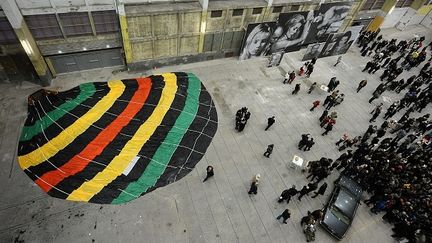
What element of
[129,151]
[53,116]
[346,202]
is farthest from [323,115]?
[53,116]

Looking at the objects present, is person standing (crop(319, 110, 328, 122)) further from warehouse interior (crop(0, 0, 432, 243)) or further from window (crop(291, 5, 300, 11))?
window (crop(291, 5, 300, 11))

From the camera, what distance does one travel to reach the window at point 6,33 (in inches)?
643

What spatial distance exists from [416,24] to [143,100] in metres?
40.6

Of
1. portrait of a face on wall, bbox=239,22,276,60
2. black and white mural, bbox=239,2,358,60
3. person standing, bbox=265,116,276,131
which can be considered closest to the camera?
person standing, bbox=265,116,276,131

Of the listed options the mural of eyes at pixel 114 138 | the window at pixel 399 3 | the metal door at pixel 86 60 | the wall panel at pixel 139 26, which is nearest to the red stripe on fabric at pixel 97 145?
the mural of eyes at pixel 114 138

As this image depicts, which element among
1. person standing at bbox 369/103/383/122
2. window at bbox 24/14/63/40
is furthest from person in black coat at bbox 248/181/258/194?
window at bbox 24/14/63/40

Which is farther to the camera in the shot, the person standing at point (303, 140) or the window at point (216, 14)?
the window at point (216, 14)

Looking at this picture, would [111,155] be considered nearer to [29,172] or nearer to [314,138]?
[29,172]

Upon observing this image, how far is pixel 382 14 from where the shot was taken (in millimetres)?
30500

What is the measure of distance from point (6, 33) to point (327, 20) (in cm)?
2683

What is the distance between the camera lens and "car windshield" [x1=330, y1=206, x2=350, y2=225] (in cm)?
1490

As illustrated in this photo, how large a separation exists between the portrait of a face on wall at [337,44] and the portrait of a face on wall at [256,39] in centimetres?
693

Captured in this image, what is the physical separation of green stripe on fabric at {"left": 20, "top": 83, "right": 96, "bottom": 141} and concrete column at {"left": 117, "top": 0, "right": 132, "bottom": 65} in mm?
4067

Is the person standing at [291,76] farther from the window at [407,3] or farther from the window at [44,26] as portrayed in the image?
the window at [407,3]
